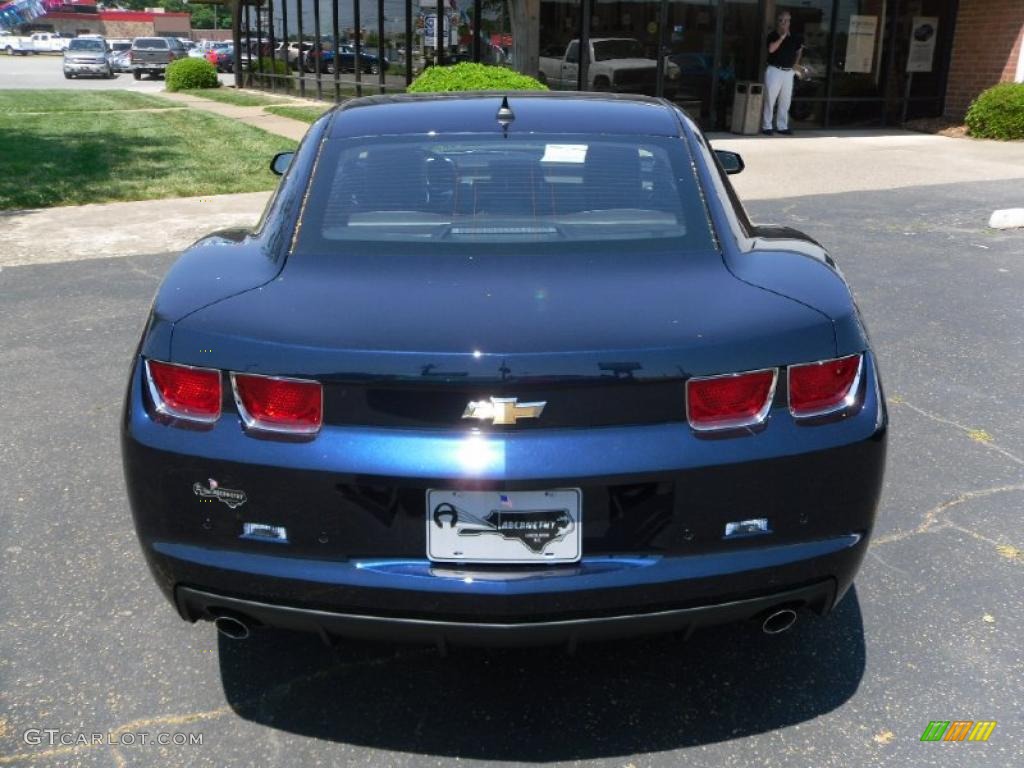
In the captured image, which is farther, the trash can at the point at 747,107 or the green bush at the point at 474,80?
the trash can at the point at 747,107

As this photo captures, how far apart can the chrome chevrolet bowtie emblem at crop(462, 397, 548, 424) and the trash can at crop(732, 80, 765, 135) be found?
16310 mm

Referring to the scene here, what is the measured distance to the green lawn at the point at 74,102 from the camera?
22.6m

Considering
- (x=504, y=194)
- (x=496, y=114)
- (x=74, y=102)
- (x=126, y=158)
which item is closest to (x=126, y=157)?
(x=126, y=158)

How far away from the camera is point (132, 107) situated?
23391 millimetres

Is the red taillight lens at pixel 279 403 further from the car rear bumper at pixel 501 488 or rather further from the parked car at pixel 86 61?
the parked car at pixel 86 61

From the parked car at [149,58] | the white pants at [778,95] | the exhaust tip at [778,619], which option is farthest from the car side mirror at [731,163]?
the parked car at [149,58]

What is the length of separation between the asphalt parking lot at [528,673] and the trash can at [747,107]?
46.2 feet

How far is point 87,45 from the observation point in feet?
148

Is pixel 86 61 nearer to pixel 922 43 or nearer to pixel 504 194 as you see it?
pixel 922 43

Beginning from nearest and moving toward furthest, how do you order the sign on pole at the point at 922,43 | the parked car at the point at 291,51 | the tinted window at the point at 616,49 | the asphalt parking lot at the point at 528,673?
the asphalt parking lot at the point at 528,673, the tinted window at the point at 616,49, the sign on pole at the point at 922,43, the parked car at the point at 291,51

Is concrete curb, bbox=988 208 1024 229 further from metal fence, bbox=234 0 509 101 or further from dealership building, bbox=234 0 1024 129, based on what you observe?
metal fence, bbox=234 0 509 101

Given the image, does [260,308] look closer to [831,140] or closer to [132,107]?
[831,140]

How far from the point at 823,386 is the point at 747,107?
630 inches

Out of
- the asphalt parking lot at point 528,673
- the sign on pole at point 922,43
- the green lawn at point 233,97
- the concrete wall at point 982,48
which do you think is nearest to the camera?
the asphalt parking lot at point 528,673
